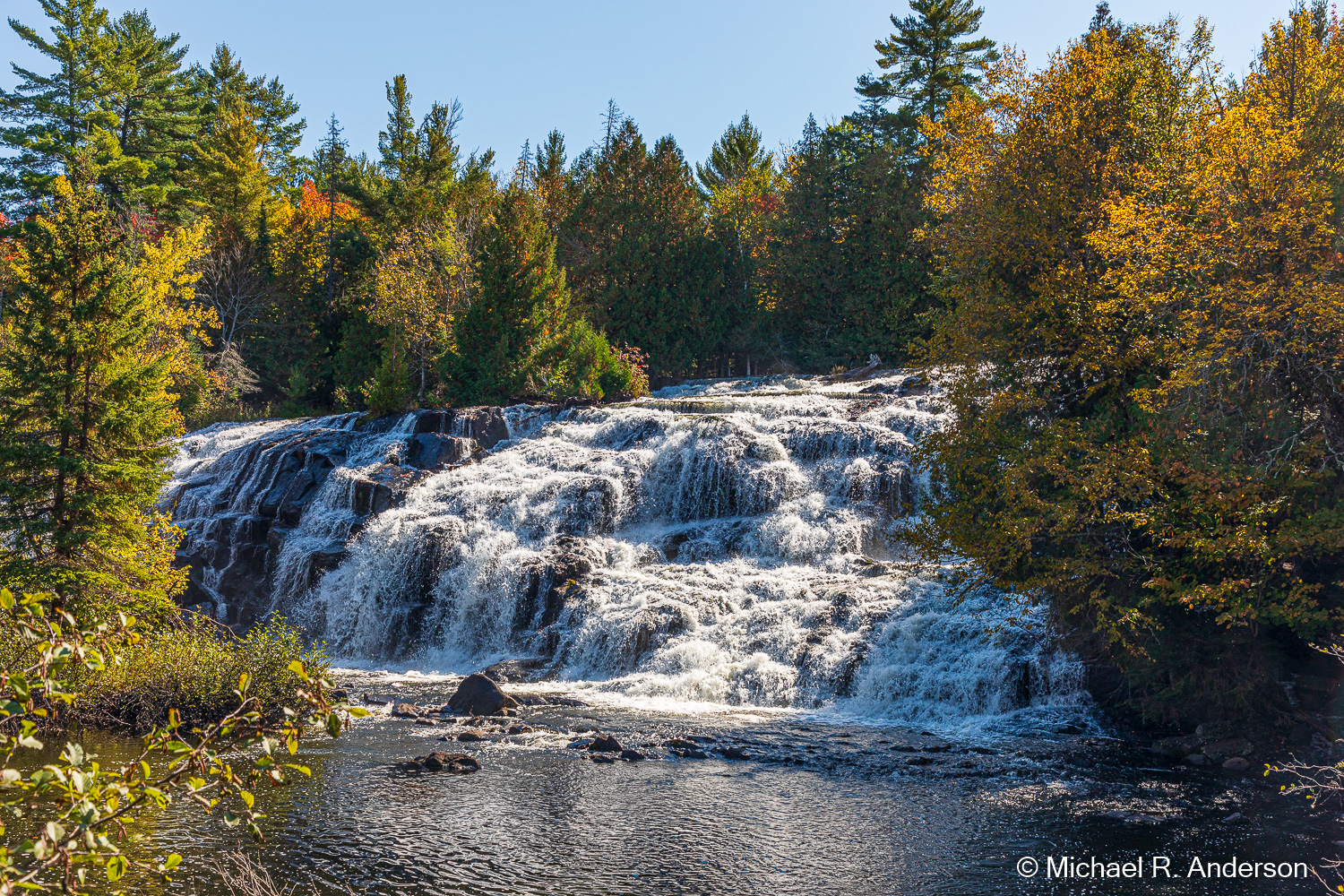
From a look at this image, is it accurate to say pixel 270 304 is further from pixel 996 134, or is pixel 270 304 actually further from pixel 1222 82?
pixel 1222 82

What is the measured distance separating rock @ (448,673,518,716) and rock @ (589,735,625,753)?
300cm

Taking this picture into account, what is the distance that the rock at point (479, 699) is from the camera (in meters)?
16.8

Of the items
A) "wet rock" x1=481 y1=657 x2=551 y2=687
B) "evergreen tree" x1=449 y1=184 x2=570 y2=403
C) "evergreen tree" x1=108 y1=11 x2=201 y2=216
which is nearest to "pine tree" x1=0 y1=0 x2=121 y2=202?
"evergreen tree" x1=108 y1=11 x2=201 y2=216

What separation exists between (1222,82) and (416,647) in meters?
21.2

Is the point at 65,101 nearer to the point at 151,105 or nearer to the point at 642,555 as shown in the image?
the point at 151,105

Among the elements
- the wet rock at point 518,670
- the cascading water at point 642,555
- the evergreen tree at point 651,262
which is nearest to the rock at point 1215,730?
the cascading water at point 642,555

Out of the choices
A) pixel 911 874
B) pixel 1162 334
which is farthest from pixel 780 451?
pixel 911 874

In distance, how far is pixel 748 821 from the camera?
11.4 meters

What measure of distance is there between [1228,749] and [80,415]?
1920 cm

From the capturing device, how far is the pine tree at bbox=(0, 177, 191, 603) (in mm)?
15008

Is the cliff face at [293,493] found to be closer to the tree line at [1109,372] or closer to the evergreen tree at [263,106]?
the tree line at [1109,372]

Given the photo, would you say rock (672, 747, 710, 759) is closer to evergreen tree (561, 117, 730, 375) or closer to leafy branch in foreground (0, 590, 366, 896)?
leafy branch in foreground (0, 590, 366, 896)

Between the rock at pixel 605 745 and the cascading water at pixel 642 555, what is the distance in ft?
12.9

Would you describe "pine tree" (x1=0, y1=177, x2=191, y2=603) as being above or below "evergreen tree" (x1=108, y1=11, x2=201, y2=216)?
below
